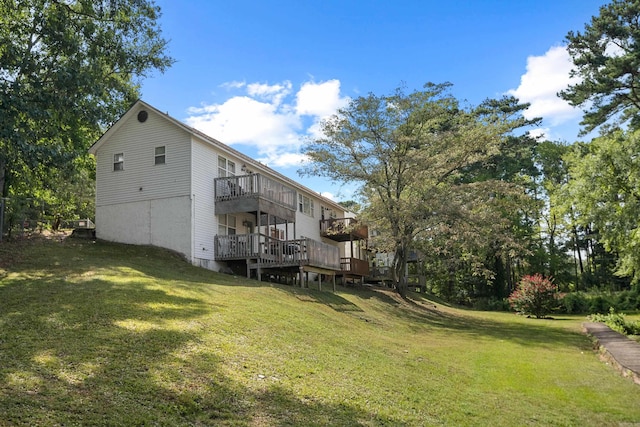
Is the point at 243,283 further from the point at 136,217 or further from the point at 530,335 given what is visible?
the point at 530,335

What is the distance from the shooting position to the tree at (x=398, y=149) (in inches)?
1011

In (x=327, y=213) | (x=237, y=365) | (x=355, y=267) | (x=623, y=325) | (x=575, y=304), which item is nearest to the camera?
(x=237, y=365)

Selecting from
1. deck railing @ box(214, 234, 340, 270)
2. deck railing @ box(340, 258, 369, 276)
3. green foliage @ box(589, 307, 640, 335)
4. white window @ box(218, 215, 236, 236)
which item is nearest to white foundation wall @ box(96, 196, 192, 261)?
deck railing @ box(214, 234, 340, 270)

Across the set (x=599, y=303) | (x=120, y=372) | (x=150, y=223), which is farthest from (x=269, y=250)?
(x=599, y=303)

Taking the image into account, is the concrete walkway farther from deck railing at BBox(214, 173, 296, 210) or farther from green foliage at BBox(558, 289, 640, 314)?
green foliage at BBox(558, 289, 640, 314)

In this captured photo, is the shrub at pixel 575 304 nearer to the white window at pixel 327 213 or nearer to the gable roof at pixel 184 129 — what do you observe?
the white window at pixel 327 213

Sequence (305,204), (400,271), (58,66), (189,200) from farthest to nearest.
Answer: (305,204), (400,271), (189,200), (58,66)

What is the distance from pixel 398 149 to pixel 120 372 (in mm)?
21070

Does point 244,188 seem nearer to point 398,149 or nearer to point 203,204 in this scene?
point 203,204

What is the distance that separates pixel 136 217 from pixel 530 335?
17.5m

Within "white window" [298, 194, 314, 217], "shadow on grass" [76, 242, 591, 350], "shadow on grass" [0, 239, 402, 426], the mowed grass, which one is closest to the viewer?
"shadow on grass" [0, 239, 402, 426]

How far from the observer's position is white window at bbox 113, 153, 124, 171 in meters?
24.1

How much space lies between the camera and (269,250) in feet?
73.5

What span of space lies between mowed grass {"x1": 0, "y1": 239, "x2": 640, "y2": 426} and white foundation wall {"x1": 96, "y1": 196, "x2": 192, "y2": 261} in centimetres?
460
